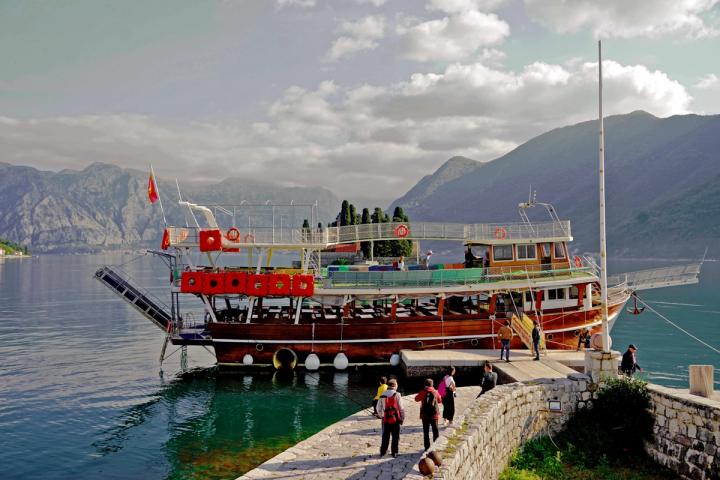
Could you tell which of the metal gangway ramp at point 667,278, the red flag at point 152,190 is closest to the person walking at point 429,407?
the red flag at point 152,190

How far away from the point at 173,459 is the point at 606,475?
13150mm

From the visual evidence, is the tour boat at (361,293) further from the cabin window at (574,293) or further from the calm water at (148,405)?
the calm water at (148,405)

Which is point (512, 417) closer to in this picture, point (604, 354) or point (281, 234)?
point (604, 354)

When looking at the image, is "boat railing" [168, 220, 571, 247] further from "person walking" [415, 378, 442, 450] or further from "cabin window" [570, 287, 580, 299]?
"person walking" [415, 378, 442, 450]

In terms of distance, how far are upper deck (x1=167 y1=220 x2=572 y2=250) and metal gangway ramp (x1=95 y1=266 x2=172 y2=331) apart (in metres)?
3.99

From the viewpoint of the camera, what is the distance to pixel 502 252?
3056 cm

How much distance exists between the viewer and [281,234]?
1145 inches

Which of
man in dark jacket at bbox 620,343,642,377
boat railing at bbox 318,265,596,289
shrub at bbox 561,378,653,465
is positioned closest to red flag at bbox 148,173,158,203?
boat railing at bbox 318,265,596,289

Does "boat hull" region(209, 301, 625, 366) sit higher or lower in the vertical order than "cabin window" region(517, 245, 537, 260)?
lower

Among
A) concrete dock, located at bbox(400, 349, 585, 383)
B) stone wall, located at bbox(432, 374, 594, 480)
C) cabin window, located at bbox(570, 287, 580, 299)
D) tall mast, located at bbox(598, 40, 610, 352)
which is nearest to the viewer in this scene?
stone wall, located at bbox(432, 374, 594, 480)

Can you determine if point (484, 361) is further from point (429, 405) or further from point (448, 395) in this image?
point (429, 405)

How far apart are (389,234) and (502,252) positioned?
259 inches

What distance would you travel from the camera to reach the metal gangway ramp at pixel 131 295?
97.2 ft

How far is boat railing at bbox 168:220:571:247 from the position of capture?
28.9 m
